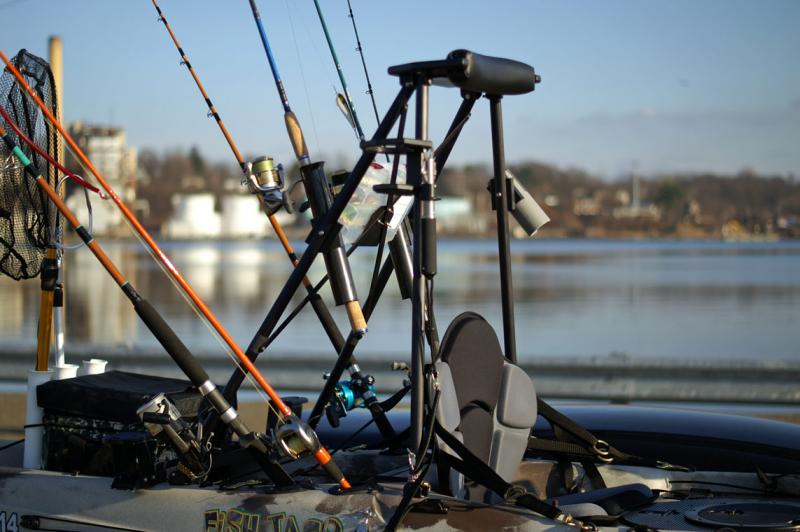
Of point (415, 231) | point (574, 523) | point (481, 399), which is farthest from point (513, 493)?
point (415, 231)

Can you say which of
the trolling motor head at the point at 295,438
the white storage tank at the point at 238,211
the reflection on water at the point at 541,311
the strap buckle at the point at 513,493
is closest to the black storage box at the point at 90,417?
the trolling motor head at the point at 295,438

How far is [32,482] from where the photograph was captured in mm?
3422

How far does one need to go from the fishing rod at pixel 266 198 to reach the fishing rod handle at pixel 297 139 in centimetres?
11

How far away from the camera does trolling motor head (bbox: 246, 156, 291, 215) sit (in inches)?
147

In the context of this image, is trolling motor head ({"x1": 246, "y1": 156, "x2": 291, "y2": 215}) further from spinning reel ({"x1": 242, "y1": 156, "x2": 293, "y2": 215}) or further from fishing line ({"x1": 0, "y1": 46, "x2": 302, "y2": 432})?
fishing line ({"x1": 0, "y1": 46, "x2": 302, "y2": 432})

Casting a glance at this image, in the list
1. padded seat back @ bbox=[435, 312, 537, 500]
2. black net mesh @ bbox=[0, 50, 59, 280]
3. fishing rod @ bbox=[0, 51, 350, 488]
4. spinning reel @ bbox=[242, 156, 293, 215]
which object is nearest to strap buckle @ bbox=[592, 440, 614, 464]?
padded seat back @ bbox=[435, 312, 537, 500]

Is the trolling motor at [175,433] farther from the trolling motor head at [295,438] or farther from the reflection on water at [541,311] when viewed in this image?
the reflection on water at [541,311]

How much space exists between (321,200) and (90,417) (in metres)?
1.06

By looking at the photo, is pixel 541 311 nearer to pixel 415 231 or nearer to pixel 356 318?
pixel 356 318

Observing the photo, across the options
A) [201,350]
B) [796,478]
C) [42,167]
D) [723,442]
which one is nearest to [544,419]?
[723,442]

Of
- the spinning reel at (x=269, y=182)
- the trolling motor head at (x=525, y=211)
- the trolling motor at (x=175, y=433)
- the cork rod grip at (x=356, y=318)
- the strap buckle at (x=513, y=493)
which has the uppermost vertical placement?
the spinning reel at (x=269, y=182)

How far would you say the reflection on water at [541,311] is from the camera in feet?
37.3

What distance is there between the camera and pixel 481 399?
350cm

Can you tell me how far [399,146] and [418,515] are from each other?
101 centimetres
